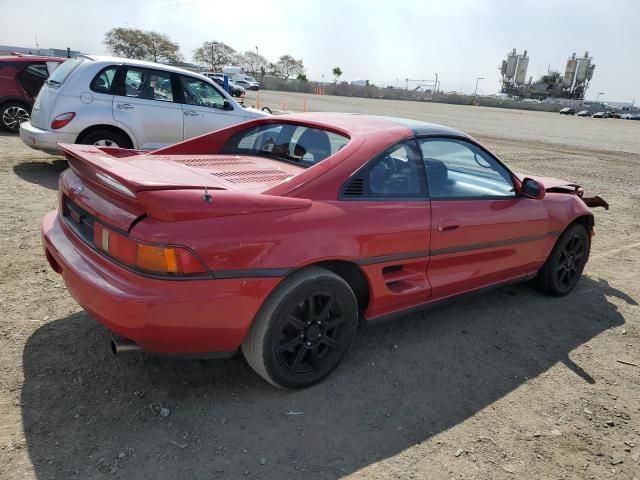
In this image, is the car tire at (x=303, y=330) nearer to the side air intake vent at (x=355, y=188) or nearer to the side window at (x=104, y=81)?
the side air intake vent at (x=355, y=188)

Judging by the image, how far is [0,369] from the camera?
9.26ft

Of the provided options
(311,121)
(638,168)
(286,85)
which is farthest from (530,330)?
(286,85)

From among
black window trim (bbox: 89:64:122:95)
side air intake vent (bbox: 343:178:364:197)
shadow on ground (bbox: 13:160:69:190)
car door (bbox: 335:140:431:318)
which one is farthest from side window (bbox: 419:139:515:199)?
black window trim (bbox: 89:64:122:95)

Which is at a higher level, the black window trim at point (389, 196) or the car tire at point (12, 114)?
the black window trim at point (389, 196)

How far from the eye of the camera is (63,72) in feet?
23.5

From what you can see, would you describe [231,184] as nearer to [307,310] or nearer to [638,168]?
[307,310]

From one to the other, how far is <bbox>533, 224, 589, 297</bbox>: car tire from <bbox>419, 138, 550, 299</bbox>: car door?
0.24m

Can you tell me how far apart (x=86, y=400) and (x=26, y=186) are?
4.91m

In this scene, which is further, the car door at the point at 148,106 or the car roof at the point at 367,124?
the car door at the point at 148,106

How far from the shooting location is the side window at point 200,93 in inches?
309

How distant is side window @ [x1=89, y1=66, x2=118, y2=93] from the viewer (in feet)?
22.9

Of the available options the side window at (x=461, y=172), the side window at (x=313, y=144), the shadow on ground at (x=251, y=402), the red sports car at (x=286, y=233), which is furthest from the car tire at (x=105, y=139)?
the side window at (x=461, y=172)

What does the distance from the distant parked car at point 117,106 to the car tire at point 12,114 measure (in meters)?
3.58

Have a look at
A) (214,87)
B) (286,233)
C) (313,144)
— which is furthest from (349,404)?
(214,87)
